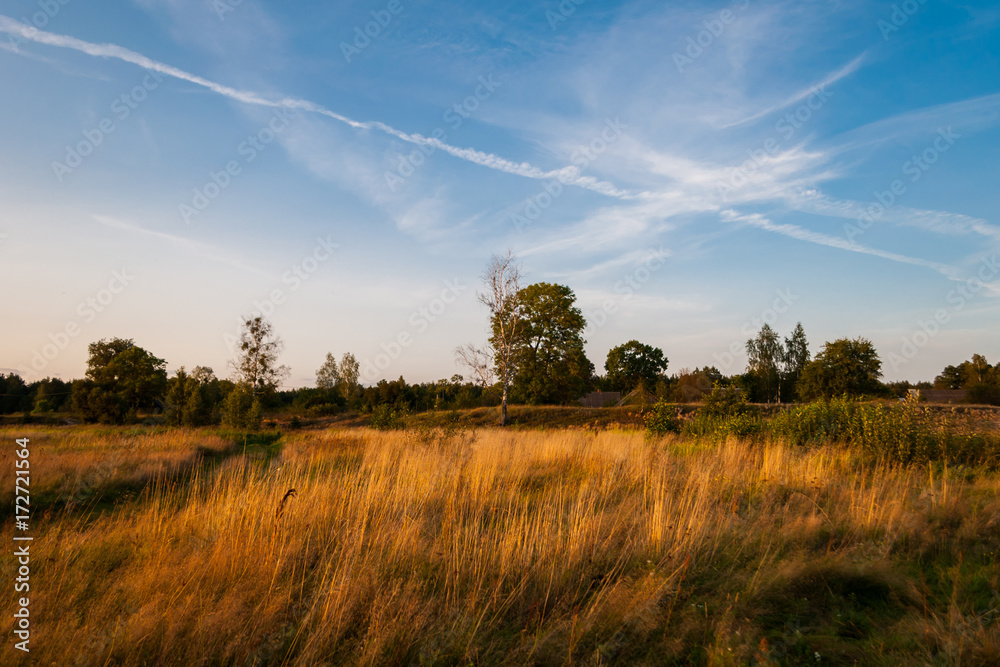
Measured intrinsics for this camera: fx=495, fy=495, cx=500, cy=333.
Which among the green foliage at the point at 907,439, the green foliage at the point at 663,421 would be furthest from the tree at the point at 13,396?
the green foliage at the point at 907,439

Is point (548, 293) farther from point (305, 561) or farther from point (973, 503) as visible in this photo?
point (305, 561)

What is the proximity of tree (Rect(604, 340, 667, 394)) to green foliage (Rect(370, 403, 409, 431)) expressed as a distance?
43180mm

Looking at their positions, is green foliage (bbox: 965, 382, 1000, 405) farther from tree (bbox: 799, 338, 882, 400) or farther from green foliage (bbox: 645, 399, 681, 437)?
green foliage (bbox: 645, 399, 681, 437)

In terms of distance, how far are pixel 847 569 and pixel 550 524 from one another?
2436 millimetres

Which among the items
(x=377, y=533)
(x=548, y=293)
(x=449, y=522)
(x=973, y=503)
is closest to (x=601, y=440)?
(x=973, y=503)

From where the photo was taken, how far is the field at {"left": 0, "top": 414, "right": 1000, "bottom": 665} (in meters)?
2.85

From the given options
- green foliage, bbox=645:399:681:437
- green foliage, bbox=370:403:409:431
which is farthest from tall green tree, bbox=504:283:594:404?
green foliage, bbox=645:399:681:437

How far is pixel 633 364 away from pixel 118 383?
5080 centimetres

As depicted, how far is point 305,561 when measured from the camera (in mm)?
3807

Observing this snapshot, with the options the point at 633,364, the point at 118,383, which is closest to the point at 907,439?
the point at 118,383

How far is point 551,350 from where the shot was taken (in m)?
36.8

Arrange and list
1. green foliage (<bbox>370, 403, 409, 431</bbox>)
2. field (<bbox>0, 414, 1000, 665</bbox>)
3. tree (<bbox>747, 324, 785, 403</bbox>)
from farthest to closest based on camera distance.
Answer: tree (<bbox>747, 324, 785, 403</bbox>), green foliage (<bbox>370, 403, 409, 431</bbox>), field (<bbox>0, 414, 1000, 665</bbox>)

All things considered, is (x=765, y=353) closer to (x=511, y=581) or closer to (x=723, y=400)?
(x=723, y=400)

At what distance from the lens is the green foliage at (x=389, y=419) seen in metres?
19.3
